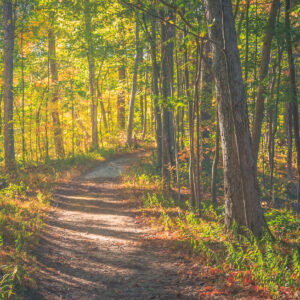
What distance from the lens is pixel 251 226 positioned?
5117 mm

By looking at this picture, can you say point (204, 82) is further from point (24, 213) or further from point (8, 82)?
point (8, 82)

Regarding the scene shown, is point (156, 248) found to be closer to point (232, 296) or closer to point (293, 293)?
point (232, 296)

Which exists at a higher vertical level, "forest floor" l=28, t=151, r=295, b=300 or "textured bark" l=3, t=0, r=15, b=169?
"textured bark" l=3, t=0, r=15, b=169

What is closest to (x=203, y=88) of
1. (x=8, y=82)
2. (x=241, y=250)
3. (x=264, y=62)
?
(x=264, y=62)

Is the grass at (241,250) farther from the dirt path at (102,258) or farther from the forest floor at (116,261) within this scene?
the dirt path at (102,258)

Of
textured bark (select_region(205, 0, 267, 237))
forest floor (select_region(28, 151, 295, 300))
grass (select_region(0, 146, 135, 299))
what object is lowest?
forest floor (select_region(28, 151, 295, 300))

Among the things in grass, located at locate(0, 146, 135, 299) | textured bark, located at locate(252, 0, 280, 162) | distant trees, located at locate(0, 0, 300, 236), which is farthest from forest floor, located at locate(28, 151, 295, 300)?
textured bark, located at locate(252, 0, 280, 162)

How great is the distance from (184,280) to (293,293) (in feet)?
5.45

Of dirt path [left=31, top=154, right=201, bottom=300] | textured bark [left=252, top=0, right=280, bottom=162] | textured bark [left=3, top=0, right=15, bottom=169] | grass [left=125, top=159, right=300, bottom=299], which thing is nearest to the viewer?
grass [left=125, top=159, right=300, bottom=299]

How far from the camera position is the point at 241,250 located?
181 inches

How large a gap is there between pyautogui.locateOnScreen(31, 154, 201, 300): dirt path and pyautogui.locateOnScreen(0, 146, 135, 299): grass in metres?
0.27

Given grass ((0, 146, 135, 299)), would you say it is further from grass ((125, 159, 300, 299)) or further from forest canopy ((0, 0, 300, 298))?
grass ((125, 159, 300, 299))

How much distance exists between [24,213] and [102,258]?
124 inches

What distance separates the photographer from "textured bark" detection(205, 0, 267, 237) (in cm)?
493
